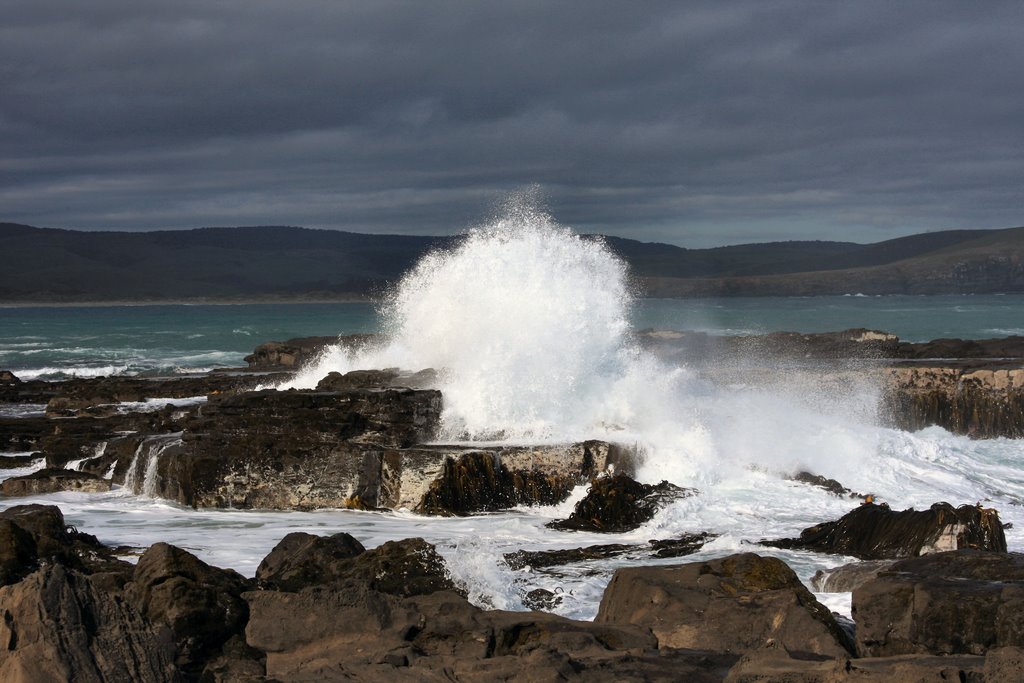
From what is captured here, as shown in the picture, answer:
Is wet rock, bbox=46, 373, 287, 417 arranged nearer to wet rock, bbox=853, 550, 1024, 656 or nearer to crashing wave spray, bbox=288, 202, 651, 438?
crashing wave spray, bbox=288, 202, 651, 438

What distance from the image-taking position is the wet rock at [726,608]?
286 inches

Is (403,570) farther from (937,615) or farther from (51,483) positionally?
(51,483)

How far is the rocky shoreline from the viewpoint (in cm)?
621

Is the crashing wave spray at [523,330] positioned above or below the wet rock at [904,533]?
above

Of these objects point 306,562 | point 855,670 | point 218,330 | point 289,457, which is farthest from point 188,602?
point 218,330

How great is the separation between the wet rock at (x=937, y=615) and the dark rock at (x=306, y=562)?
394 cm

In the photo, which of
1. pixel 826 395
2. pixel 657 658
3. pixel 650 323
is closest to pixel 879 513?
pixel 657 658

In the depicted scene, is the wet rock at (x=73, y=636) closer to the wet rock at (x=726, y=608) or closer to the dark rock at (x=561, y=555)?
the wet rock at (x=726, y=608)

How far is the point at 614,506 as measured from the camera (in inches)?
488

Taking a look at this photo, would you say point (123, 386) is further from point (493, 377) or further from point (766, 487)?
point (766, 487)

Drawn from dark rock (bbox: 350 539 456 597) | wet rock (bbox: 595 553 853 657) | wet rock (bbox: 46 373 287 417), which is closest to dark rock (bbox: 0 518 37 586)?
dark rock (bbox: 350 539 456 597)

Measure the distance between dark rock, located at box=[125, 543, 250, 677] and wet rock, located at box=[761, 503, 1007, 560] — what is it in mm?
5788

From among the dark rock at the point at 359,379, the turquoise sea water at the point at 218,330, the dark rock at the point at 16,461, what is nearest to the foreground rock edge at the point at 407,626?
the dark rock at the point at 16,461

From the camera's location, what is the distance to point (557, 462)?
541 inches
